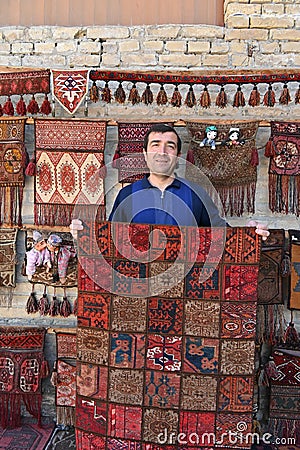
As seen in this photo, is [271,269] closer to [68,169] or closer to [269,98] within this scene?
[269,98]

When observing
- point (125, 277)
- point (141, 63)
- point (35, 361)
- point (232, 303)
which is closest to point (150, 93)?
point (141, 63)

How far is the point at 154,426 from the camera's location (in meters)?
2.25

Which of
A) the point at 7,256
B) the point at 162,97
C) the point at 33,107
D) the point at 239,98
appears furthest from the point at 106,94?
the point at 7,256

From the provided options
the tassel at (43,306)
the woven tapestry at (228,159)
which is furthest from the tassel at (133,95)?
the tassel at (43,306)

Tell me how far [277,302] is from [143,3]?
6.92 ft

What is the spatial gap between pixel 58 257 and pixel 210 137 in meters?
1.19

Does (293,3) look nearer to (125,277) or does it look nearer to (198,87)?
(198,87)

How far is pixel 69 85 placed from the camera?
2688 millimetres

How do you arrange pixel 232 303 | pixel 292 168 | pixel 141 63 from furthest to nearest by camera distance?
pixel 141 63 → pixel 292 168 → pixel 232 303

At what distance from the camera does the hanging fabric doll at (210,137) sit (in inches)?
106

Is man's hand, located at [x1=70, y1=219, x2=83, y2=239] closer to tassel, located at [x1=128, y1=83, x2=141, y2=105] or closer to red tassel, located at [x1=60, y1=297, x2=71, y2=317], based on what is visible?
red tassel, located at [x1=60, y1=297, x2=71, y2=317]

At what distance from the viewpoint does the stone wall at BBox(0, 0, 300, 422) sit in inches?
112

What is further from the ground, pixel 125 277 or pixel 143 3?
pixel 143 3

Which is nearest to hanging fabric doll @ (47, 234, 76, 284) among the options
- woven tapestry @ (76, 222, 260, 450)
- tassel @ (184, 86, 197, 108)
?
woven tapestry @ (76, 222, 260, 450)
